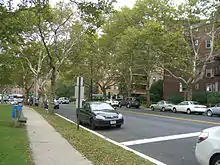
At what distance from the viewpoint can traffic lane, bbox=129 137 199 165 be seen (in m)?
7.38

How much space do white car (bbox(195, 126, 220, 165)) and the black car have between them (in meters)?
8.19

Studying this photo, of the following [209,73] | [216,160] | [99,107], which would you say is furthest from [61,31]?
[209,73]

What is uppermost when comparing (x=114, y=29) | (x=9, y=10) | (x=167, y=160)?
(x=114, y=29)

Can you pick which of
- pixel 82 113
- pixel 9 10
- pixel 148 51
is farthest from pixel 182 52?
pixel 9 10

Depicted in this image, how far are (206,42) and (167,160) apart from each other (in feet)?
125

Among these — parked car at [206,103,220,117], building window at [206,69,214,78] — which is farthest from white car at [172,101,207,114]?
building window at [206,69,214,78]

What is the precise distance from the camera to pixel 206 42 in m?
42.1

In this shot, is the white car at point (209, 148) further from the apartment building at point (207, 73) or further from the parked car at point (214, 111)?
the apartment building at point (207, 73)

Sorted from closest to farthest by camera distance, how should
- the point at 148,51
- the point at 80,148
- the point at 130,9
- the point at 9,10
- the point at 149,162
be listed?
the point at 149,162, the point at 80,148, the point at 9,10, the point at 148,51, the point at 130,9

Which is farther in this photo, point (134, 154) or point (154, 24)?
point (154, 24)

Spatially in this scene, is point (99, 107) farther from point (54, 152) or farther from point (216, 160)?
point (216, 160)

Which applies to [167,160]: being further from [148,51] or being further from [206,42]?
[206,42]

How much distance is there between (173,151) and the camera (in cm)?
846

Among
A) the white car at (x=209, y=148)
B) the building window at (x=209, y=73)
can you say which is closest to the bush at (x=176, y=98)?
the building window at (x=209, y=73)
